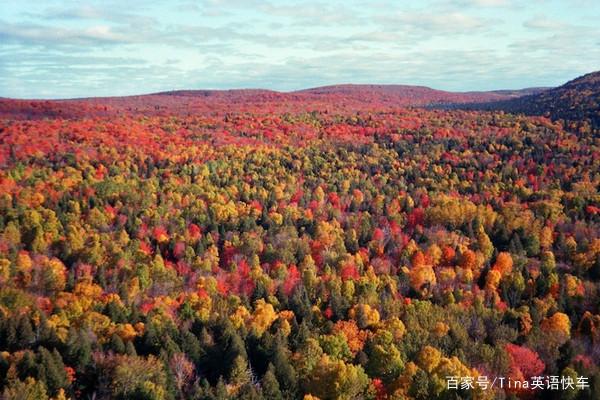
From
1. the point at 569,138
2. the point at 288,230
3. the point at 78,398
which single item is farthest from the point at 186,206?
A: the point at 569,138

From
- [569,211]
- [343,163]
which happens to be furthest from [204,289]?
[343,163]

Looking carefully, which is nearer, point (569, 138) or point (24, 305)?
point (24, 305)

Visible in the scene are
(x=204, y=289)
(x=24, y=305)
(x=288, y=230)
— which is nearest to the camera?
(x=24, y=305)

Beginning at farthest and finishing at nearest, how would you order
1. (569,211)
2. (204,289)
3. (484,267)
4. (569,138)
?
(569,138)
(569,211)
(484,267)
(204,289)

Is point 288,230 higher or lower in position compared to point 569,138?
lower

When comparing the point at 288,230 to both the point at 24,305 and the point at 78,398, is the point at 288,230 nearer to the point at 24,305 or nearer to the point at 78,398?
the point at 24,305

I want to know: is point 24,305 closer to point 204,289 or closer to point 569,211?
point 204,289
